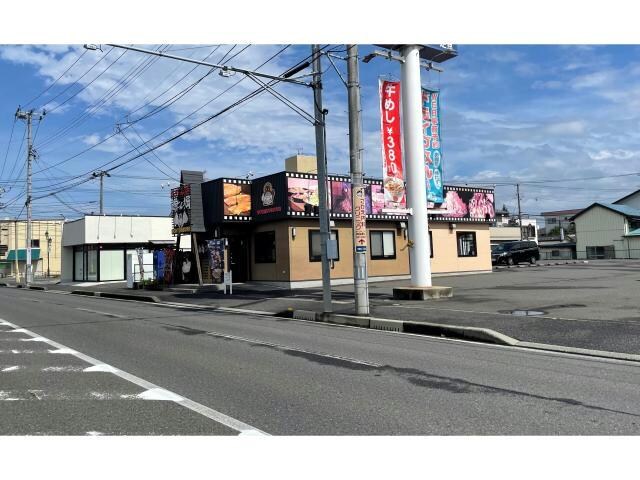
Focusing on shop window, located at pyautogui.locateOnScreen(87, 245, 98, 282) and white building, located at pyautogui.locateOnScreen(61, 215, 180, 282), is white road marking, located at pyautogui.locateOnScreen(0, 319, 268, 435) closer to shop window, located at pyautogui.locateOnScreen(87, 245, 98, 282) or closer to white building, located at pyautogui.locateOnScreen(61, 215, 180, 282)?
white building, located at pyautogui.locateOnScreen(61, 215, 180, 282)

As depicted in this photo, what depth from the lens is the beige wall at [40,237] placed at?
69.1m

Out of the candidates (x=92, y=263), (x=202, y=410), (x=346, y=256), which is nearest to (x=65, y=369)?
(x=202, y=410)

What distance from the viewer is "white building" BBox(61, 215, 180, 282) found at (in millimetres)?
39656

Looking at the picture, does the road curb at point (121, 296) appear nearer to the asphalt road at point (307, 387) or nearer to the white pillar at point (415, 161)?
the white pillar at point (415, 161)

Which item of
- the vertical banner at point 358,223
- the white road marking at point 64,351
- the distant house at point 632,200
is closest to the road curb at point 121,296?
the vertical banner at point 358,223

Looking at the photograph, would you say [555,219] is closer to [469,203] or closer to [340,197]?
[469,203]

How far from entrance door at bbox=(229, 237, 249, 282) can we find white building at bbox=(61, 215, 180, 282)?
40.7 ft

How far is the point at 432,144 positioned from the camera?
18.7 meters

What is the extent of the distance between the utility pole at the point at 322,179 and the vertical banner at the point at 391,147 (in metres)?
2.46

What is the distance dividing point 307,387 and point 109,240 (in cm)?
3677

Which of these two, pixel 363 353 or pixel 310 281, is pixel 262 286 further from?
pixel 363 353

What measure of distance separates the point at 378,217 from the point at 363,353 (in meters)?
18.7
